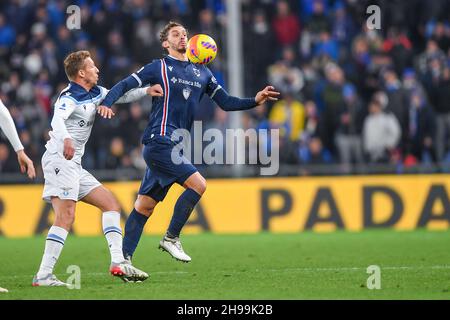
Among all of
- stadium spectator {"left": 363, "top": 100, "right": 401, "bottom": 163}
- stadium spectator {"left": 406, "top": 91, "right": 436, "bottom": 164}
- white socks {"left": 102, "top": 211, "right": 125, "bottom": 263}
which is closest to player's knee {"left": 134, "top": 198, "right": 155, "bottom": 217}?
white socks {"left": 102, "top": 211, "right": 125, "bottom": 263}

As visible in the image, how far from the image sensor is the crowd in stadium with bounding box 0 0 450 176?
1930 cm

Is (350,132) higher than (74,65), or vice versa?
(74,65)

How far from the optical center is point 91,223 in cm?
1795

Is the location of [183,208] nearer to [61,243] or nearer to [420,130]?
[61,243]

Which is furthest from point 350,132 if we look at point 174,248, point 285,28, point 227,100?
point 174,248

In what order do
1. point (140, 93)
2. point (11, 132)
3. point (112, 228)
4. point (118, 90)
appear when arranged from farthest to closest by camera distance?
point (140, 93) < point (118, 90) < point (112, 228) < point (11, 132)

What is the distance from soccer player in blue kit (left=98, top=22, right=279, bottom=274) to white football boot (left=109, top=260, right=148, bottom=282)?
2.11ft

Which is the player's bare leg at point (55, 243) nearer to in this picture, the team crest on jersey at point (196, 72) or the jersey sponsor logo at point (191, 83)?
the jersey sponsor logo at point (191, 83)

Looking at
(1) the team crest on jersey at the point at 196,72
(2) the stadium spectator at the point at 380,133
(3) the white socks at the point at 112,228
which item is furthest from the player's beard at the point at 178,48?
(2) the stadium spectator at the point at 380,133

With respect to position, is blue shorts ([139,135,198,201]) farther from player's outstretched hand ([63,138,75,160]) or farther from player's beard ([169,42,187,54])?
player's outstretched hand ([63,138,75,160])

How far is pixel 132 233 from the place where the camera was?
10750 mm

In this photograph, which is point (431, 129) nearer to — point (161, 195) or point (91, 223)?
point (91, 223)

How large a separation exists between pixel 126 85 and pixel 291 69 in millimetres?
10562

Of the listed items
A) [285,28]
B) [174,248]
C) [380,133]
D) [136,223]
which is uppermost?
[285,28]
